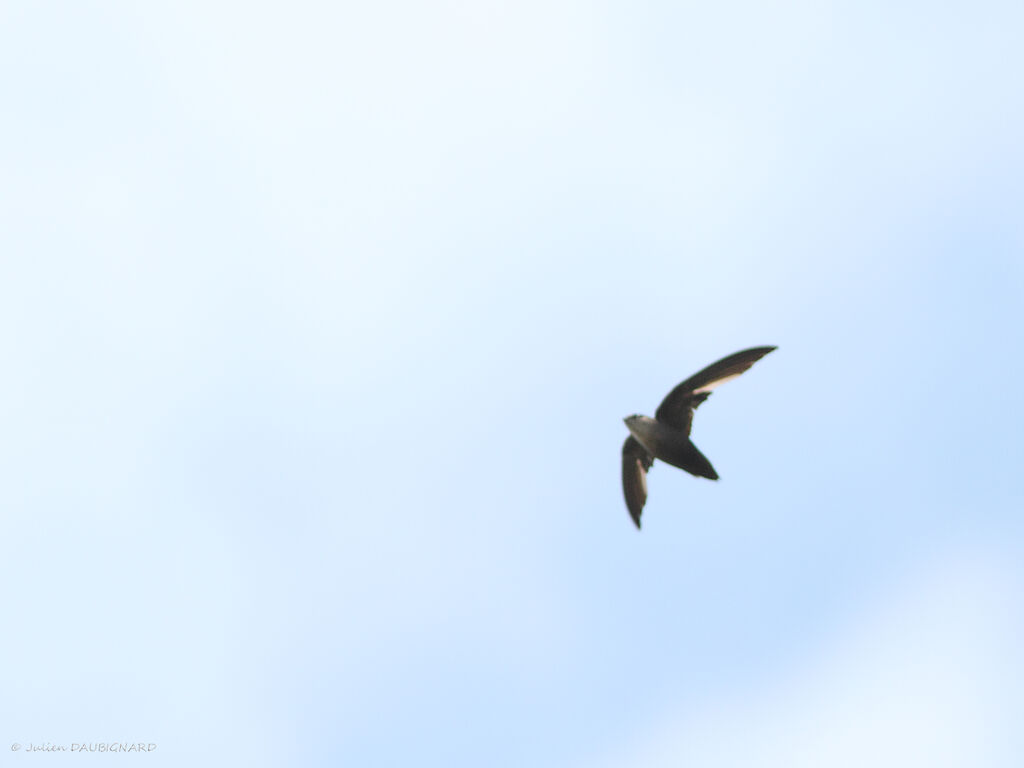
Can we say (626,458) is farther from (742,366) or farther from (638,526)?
(742,366)

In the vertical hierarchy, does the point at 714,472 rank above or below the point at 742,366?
below

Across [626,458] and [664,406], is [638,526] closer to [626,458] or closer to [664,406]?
[626,458]

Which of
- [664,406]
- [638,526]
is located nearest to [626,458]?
[638,526]

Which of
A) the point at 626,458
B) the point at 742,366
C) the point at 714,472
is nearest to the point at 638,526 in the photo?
the point at 626,458

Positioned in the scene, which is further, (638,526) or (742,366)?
(638,526)

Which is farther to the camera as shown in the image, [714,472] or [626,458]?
[626,458]
